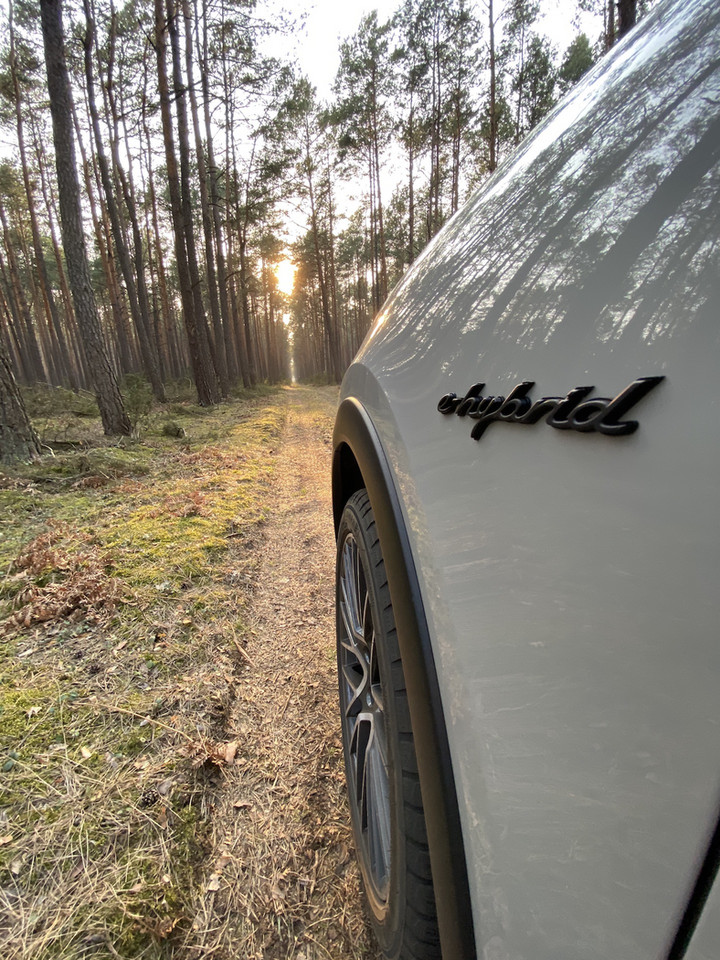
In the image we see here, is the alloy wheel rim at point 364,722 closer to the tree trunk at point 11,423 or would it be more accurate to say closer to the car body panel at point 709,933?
the car body panel at point 709,933

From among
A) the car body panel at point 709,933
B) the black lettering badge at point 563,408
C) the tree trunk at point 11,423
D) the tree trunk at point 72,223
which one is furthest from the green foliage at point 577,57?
the car body panel at point 709,933

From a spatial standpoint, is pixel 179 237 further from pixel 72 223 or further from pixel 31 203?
pixel 31 203

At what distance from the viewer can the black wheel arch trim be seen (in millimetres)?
632

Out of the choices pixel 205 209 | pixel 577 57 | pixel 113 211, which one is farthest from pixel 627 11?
pixel 113 211

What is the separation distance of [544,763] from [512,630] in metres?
0.15

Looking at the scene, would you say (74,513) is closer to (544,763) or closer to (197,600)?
(197,600)

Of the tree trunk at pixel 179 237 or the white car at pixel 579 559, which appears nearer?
the white car at pixel 579 559

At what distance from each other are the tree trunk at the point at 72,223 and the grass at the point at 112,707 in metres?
3.68

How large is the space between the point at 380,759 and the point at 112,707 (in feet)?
4.27

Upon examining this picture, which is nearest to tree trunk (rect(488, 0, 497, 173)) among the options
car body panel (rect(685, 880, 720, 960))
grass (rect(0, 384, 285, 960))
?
grass (rect(0, 384, 285, 960))

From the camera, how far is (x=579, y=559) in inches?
19.9

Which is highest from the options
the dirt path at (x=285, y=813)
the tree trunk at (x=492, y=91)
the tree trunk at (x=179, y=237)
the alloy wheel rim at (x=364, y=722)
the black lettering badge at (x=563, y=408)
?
the tree trunk at (x=492, y=91)

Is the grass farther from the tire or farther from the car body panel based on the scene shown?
the car body panel

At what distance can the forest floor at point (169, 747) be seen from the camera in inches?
49.1
